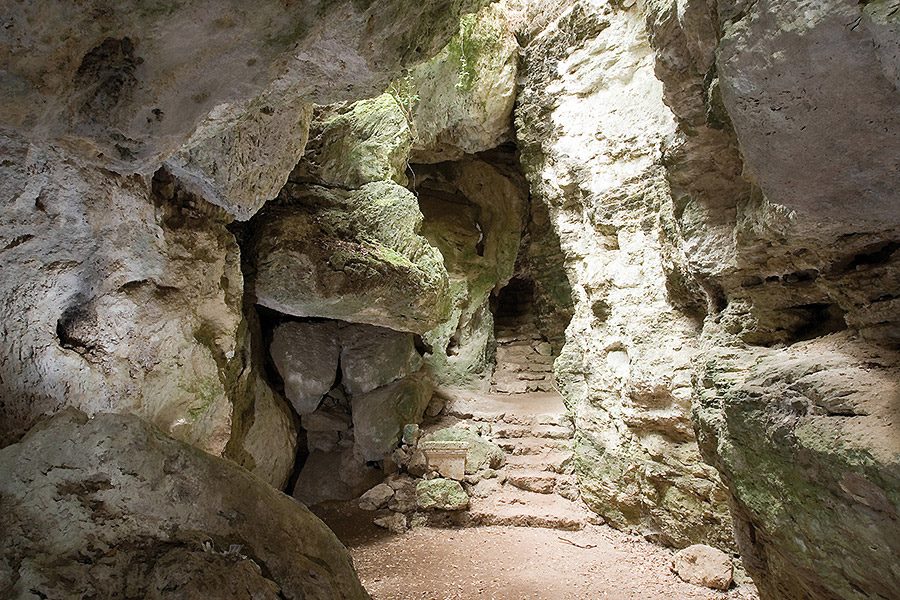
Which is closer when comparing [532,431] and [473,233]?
[532,431]

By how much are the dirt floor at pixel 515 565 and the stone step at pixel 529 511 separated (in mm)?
107

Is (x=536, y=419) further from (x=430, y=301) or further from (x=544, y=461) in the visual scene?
(x=430, y=301)

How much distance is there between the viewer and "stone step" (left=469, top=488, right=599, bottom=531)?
597 cm

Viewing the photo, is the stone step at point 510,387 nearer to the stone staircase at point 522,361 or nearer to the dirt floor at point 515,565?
the stone staircase at point 522,361

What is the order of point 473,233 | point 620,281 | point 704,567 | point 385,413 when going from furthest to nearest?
point 473,233 → point 385,413 → point 620,281 → point 704,567

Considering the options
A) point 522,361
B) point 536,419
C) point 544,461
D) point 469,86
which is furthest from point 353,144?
point 522,361

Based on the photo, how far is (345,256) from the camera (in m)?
6.14

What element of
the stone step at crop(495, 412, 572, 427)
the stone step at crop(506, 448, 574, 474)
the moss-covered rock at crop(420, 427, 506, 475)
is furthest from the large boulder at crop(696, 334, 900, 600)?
the stone step at crop(495, 412, 572, 427)

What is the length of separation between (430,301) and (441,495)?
2560 millimetres

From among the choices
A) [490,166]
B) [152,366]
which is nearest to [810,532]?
[152,366]

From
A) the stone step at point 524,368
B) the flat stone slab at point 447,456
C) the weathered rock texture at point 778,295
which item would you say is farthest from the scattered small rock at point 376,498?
the stone step at point 524,368

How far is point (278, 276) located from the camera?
19.7 ft

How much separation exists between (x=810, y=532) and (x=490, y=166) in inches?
390

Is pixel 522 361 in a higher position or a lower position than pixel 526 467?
higher
